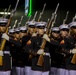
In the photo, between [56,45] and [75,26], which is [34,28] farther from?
[75,26]

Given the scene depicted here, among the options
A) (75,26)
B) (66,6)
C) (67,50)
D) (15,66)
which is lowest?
(15,66)

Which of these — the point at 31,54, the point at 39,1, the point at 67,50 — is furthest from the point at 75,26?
the point at 39,1

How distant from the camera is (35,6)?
1398 centimetres

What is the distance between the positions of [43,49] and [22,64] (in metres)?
2.09

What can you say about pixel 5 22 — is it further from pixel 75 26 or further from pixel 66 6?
pixel 66 6

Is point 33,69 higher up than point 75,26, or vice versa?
point 75,26

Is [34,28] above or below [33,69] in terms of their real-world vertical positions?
above

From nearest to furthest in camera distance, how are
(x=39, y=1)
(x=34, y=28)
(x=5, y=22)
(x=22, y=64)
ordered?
(x=5, y=22)
(x=34, y=28)
(x=22, y=64)
(x=39, y=1)

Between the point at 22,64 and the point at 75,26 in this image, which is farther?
the point at 22,64

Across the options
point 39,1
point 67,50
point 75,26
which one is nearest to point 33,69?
point 67,50

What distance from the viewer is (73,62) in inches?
273

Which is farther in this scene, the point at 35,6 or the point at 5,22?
the point at 35,6

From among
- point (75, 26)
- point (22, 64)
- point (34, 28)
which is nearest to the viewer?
point (75, 26)

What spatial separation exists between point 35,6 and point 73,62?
289 inches
